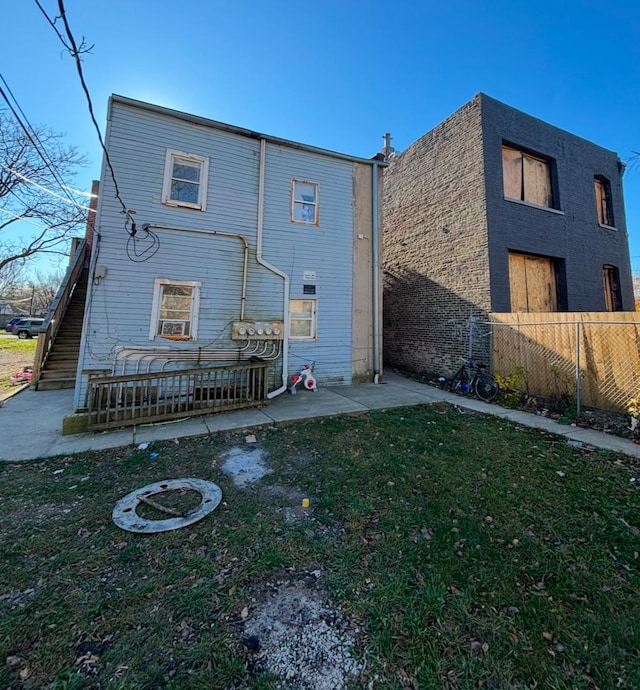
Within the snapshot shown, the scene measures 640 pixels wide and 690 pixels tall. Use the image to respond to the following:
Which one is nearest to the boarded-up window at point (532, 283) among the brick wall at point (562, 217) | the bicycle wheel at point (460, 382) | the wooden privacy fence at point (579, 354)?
the brick wall at point (562, 217)

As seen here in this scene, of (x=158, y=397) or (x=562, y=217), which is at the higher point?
(x=562, y=217)

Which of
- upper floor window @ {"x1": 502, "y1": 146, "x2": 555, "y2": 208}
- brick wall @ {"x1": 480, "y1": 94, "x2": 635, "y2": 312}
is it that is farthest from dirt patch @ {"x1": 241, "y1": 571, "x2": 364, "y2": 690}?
upper floor window @ {"x1": 502, "y1": 146, "x2": 555, "y2": 208}

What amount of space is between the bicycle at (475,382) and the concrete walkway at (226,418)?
37cm

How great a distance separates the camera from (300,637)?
1938 millimetres

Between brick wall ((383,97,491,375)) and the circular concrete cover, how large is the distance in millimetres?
8146

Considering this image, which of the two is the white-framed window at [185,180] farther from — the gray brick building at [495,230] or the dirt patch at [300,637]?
the dirt patch at [300,637]

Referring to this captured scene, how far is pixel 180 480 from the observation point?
385 cm

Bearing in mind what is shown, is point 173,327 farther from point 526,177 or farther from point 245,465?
point 526,177

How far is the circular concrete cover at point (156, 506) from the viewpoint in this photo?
2.96 metres

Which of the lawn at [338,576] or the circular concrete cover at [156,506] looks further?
the circular concrete cover at [156,506]

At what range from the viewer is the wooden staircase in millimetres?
8789

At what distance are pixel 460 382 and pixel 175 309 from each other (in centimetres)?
780

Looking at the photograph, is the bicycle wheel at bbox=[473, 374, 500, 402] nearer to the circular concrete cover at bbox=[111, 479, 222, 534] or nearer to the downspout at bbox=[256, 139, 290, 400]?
the downspout at bbox=[256, 139, 290, 400]

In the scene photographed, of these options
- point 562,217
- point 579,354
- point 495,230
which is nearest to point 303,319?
point 495,230
